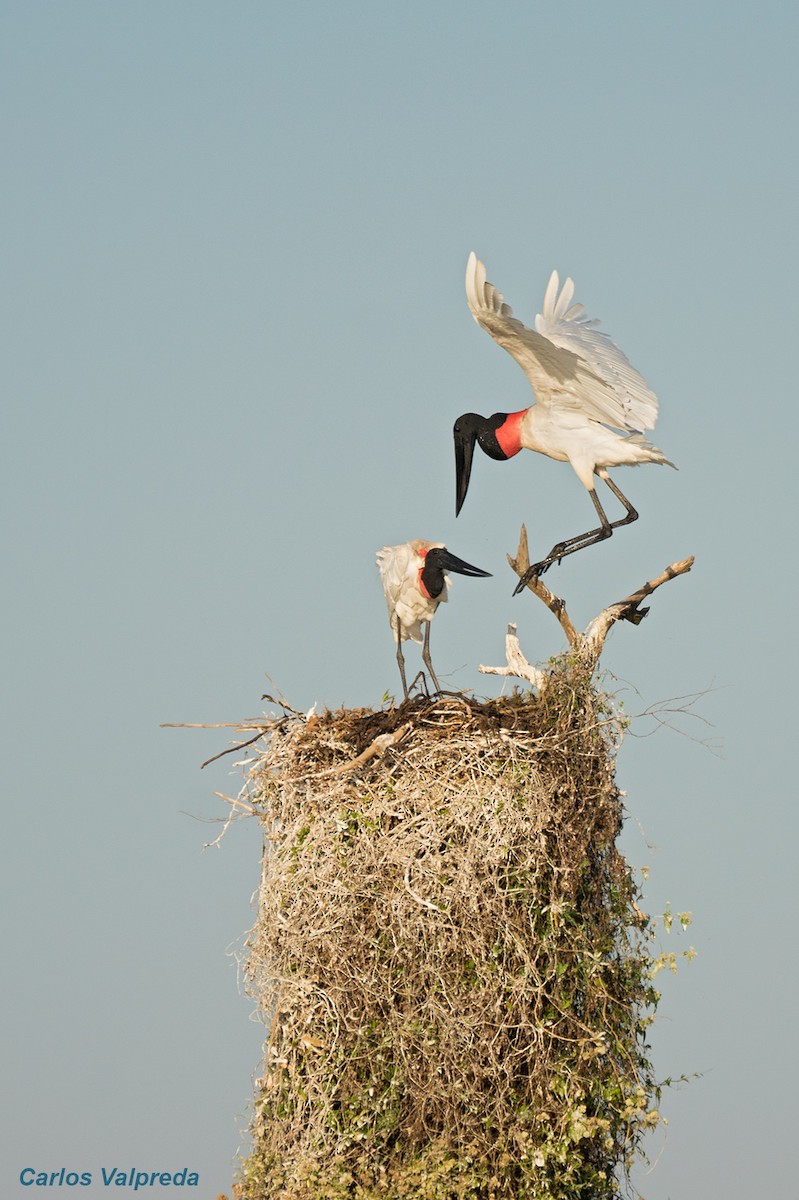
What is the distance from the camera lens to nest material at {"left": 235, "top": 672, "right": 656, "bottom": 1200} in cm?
764

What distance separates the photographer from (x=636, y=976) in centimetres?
819

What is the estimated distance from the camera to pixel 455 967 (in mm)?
7770

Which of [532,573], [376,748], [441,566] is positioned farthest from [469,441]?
[376,748]

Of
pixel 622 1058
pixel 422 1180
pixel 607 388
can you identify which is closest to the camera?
pixel 422 1180

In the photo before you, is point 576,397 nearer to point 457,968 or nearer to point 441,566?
point 441,566

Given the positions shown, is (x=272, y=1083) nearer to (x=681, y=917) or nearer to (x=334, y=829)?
(x=334, y=829)

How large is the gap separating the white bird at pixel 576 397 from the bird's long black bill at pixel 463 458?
462 mm

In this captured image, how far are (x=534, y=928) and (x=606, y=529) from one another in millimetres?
2792

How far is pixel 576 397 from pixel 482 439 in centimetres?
87

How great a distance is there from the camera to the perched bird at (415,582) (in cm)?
1012

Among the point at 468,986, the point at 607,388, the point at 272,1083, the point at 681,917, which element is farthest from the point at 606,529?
the point at 272,1083

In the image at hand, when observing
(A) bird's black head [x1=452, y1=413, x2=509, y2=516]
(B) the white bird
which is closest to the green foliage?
(B) the white bird

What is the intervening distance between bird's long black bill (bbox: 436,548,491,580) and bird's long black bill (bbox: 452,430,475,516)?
418 mm

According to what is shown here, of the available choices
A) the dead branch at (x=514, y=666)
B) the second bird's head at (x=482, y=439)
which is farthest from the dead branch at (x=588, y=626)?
the second bird's head at (x=482, y=439)
